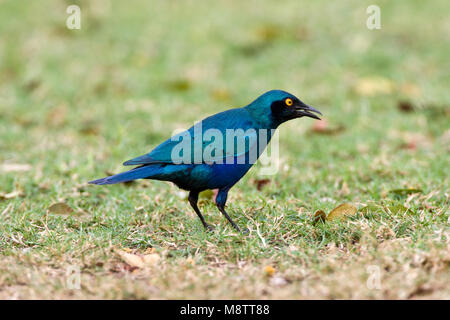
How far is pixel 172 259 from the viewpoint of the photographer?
374cm

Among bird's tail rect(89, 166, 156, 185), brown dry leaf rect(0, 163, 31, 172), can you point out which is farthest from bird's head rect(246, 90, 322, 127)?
brown dry leaf rect(0, 163, 31, 172)

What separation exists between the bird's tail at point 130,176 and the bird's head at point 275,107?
2.74 ft

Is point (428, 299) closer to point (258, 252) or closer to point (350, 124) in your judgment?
point (258, 252)

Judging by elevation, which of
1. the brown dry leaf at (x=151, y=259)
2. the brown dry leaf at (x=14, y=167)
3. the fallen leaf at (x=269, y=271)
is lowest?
the fallen leaf at (x=269, y=271)

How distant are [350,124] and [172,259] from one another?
3829 millimetres

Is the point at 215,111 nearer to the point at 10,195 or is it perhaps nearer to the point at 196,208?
the point at 10,195

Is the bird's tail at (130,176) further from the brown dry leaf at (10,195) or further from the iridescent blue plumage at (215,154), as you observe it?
the brown dry leaf at (10,195)

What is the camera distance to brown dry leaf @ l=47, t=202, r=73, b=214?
185 inches

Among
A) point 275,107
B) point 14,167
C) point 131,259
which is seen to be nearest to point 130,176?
point 131,259

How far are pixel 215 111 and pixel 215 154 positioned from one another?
3428 mm

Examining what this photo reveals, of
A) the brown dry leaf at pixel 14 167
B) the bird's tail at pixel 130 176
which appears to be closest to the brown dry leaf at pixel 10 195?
the brown dry leaf at pixel 14 167

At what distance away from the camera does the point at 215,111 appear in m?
7.55

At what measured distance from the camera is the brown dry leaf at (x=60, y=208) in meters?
4.71

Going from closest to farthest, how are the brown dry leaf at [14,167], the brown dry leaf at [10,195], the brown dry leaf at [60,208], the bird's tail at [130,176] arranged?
the bird's tail at [130,176]
the brown dry leaf at [60,208]
the brown dry leaf at [10,195]
the brown dry leaf at [14,167]
